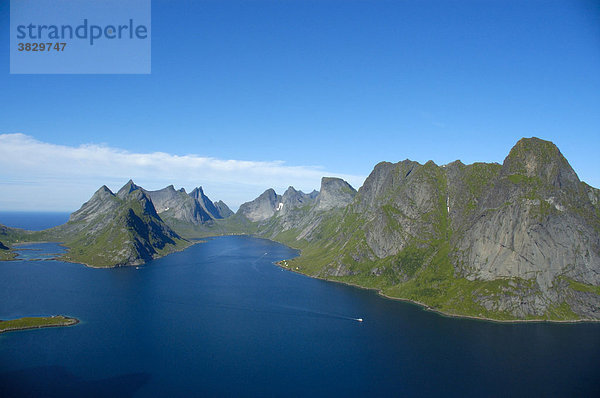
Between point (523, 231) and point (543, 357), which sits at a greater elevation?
point (523, 231)

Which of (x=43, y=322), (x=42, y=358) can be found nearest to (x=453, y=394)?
(x=42, y=358)

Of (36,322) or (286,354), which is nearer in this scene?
(286,354)

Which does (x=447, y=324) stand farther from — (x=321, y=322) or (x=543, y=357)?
(x=321, y=322)

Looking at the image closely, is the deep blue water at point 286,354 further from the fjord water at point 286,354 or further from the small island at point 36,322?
the small island at point 36,322

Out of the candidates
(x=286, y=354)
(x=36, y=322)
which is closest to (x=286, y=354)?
(x=286, y=354)

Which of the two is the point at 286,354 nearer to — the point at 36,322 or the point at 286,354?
the point at 286,354

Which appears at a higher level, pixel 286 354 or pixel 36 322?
pixel 36 322

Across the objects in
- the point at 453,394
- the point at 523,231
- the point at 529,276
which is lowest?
the point at 453,394
